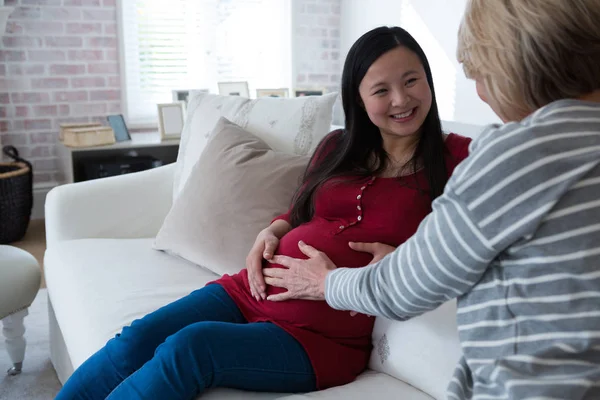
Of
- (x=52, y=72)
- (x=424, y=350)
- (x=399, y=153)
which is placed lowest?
(x=424, y=350)

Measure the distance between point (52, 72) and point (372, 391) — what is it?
341 cm

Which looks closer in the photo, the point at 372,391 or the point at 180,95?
the point at 372,391

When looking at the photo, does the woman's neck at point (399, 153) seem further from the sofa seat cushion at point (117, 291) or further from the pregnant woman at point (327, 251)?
the sofa seat cushion at point (117, 291)

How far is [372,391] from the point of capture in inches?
47.7

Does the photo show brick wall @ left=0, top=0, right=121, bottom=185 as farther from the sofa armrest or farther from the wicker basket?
the sofa armrest

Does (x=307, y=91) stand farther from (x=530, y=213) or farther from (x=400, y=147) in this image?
(x=530, y=213)

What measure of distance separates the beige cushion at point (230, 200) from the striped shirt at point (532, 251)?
3.30ft

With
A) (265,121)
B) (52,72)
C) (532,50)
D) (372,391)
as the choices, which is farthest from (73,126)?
(532,50)

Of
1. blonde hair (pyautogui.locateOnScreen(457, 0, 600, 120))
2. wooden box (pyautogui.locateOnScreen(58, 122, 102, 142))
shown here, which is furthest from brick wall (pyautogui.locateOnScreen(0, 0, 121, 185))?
blonde hair (pyautogui.locateOnScreen(457, 0, 600, 120))

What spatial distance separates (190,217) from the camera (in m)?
1.88

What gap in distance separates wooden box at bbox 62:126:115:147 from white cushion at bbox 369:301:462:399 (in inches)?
106

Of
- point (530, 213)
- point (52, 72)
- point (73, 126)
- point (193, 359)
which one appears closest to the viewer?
point (530, 213)

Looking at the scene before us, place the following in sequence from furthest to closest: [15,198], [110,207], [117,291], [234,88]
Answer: [234,88] → [15,198] → [110,207] → [117,291]

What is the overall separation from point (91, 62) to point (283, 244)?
3.05 meters
